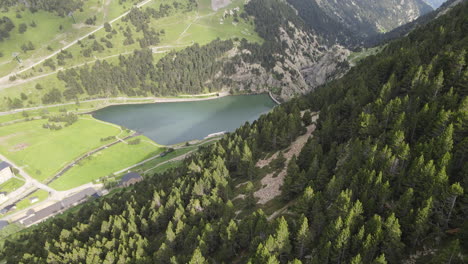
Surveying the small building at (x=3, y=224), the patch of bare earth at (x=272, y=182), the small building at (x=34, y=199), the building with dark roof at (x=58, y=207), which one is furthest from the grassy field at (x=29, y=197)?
the patch of bare earth at (x=272, y=182)

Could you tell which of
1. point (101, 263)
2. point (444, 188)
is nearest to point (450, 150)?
point (444, 188)

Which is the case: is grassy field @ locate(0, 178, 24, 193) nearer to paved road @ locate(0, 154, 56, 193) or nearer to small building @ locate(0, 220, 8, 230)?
paved road @ locate(0, 154, 56, 193)

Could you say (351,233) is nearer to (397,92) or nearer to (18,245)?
(397,92)

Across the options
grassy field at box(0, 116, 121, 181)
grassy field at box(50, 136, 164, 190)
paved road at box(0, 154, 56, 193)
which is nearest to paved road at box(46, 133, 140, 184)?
grassy field at box(0, 116, 121, 181)

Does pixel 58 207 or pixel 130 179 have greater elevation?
pixel 130 179

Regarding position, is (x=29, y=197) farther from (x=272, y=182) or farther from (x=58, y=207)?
(x=272, y=182)

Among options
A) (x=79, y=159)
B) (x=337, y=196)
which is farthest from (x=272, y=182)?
(x=79, y=159)
